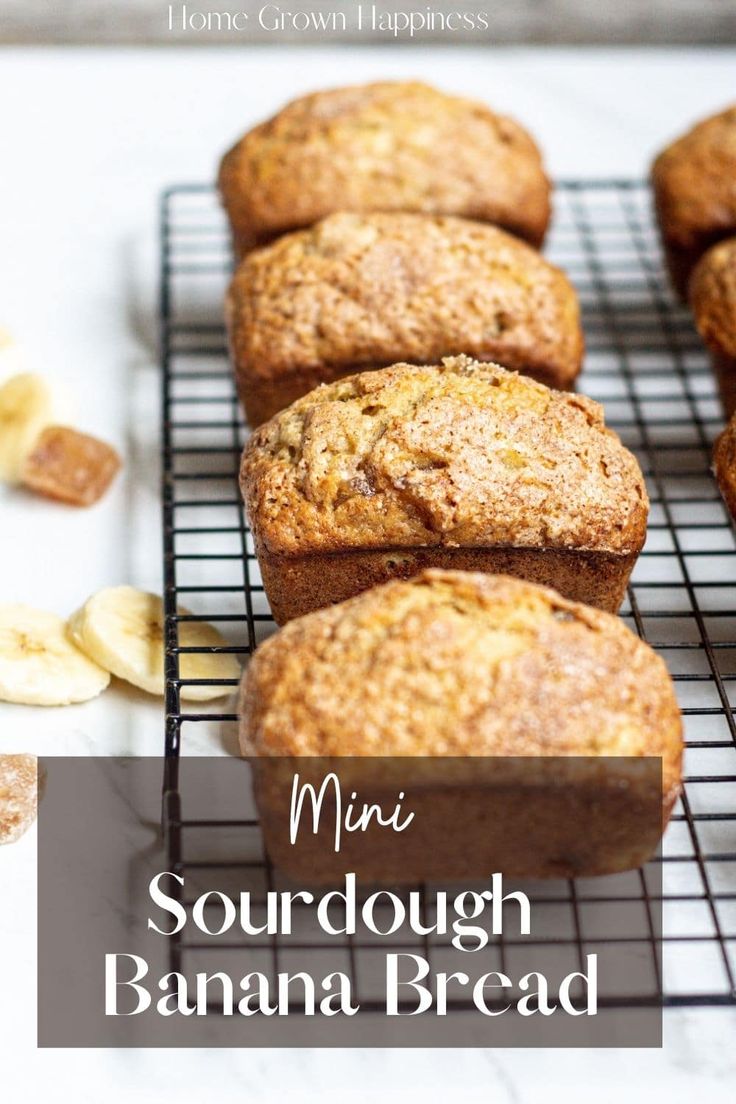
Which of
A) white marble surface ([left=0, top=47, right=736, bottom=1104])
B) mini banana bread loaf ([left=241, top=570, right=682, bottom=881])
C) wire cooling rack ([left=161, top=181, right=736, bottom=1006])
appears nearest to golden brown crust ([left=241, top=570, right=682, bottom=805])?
mini banana bread loaf ([left=241, top=570, right=682, bottom=881])

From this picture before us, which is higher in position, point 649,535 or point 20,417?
point 20,417

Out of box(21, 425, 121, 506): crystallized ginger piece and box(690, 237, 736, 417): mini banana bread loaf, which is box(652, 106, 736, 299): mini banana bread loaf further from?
box(21, 425, 121, 506): crystallized ginger piece

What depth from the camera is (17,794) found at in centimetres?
257

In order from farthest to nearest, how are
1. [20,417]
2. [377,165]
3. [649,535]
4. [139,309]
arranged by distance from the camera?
1. [139,309]
2. [377,165]
3. [20,417]
4. [649,535]

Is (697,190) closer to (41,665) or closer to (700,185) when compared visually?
(700,185)

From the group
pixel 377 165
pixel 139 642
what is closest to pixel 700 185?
pixel 377 165

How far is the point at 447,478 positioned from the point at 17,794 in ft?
3.10

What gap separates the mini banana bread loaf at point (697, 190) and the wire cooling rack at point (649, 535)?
27 cm

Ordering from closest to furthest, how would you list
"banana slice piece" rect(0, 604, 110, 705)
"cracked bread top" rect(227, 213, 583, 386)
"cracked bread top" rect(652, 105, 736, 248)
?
"banana slice piece" rect(0, 604, 110, 705) → "cracked bread top" rect(227, 213, 583, 386) → "cracked bread top" rect(652, 105, 736, 248)

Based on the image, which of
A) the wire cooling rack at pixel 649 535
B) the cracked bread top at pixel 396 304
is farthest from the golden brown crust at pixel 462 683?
the cracked bread top at pixel 396 304

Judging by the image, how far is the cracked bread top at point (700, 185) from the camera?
3.76 m

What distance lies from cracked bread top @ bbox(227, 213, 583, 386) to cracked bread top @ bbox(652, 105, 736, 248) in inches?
26.3

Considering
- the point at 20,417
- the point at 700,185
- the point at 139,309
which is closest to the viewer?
the point at 20,417

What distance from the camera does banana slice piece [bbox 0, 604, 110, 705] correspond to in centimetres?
278
